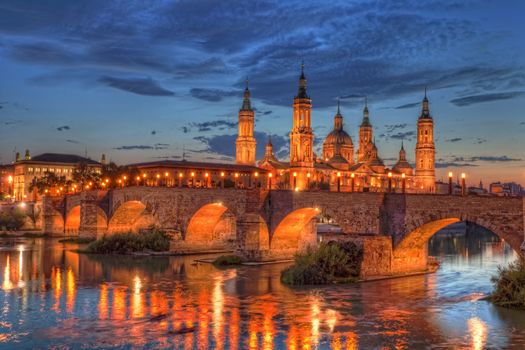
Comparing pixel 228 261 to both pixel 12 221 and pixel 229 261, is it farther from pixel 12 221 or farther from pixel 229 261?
pixel 12 221

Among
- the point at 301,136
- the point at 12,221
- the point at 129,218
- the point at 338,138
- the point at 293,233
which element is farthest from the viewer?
the point at 338,138

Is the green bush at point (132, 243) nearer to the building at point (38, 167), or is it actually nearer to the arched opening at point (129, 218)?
the arched opening at point (129, 218)

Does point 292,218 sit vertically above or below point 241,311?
above

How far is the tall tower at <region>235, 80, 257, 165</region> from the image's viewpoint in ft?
480

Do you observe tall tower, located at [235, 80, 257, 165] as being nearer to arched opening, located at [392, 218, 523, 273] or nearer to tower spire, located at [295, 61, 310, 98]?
tower spire, located at [295, 61, 310, 98]

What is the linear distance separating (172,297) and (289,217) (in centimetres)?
1467

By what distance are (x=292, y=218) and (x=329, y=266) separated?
401 inches

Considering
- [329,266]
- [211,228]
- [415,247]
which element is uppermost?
[211,228]

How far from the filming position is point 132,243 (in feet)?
181

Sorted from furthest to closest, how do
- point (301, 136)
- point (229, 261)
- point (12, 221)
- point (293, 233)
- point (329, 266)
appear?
point (301, 136) → point (12, 221) → point (293, 233) → point (229, 261) → point (329, 266)

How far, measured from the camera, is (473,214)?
1323 inches

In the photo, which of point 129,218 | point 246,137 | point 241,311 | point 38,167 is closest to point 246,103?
point 246,137

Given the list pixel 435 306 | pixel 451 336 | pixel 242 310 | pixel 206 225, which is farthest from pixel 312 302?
pixel 206 225

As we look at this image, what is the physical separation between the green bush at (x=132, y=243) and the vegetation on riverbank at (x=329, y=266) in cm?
1986
